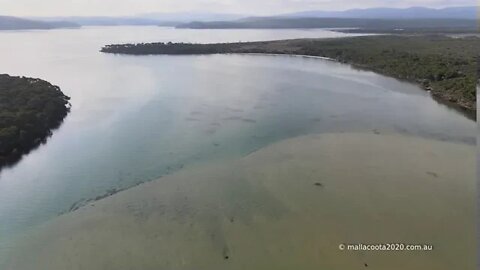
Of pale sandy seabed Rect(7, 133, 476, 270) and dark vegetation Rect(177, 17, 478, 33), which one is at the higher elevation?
dark vegetation Rect(177, 17, 478, 33)

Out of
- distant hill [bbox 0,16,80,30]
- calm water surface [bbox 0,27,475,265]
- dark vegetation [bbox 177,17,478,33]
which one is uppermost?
distant hill [bbox 0,16,80,30]

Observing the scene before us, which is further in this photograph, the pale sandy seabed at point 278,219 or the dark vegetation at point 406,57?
the dark vegetation at point 406,57

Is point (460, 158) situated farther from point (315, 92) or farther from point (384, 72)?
point (384, 72)

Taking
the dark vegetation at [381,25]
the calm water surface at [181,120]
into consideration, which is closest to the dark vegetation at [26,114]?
the calm water surface at [181,120]

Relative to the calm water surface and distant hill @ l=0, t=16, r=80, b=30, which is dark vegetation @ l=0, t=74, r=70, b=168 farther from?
distant hill @ l=0, t=16, r=80, b=30

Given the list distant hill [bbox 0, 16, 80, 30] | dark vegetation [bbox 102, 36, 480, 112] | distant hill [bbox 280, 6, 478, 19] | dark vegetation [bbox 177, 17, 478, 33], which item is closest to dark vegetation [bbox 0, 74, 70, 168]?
dark vegetation [bbox 102, 36, 480, 112]

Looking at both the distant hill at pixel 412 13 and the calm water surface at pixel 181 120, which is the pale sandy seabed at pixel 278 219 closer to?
the calm water surface at pixel 181 120
